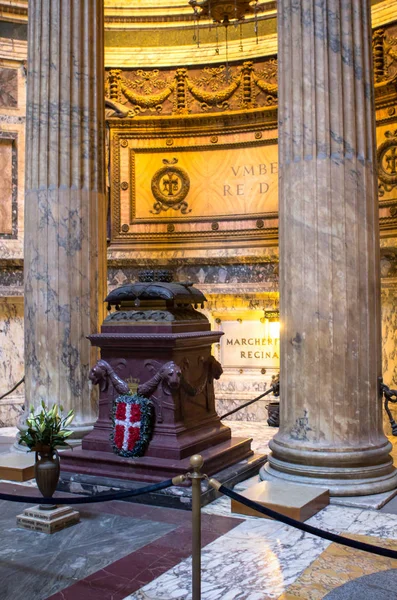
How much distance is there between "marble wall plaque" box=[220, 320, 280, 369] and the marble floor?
180 inches

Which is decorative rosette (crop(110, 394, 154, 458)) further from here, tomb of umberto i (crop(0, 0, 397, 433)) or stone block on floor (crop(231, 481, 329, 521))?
tomb of umberto i (crop(0, 0, 397, 433))

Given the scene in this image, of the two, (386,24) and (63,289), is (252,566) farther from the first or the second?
(386,24)

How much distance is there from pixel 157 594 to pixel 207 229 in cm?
707

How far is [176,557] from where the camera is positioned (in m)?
4.37

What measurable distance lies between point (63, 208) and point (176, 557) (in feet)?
13.2

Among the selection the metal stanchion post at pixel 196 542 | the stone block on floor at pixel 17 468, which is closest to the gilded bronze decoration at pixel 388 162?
the stone block on floor at pixel 17 468

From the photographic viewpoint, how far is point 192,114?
10328 millimetres

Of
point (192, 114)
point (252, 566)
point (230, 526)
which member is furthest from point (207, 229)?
point (252, 566)

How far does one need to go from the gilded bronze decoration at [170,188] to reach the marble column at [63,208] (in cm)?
308

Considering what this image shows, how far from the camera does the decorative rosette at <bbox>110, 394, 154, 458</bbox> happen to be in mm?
5852

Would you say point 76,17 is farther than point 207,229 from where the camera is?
No

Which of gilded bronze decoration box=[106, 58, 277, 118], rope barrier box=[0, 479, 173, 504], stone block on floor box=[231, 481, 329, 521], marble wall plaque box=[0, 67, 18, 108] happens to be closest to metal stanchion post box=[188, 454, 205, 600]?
rope barrier box=[0, 479, 173, 504]

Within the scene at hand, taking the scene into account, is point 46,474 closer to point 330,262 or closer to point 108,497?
point 108,497

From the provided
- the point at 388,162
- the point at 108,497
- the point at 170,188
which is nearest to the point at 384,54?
the point at 388,162
